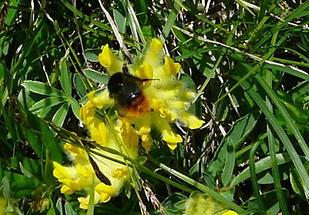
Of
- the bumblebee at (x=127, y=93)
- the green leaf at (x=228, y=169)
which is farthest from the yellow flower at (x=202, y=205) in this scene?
the bumblebee at (x=127, y=93)

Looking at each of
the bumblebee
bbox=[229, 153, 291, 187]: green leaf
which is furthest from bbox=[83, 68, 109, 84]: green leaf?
bbox=[229, 153, 291, 187]: green leaf

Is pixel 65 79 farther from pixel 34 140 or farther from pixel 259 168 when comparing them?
pixel 259 168

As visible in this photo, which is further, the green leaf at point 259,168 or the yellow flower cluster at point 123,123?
the green leaf at point 259,168

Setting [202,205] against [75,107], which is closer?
[202,205]

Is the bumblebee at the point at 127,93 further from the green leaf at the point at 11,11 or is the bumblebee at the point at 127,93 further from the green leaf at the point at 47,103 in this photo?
the green leaf at the point at 11,11

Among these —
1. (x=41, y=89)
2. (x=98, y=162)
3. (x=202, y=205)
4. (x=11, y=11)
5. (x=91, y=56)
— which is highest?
(x=11, y=11)

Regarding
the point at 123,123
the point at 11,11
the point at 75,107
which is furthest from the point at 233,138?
the point at 11,11

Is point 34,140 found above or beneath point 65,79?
beneath
